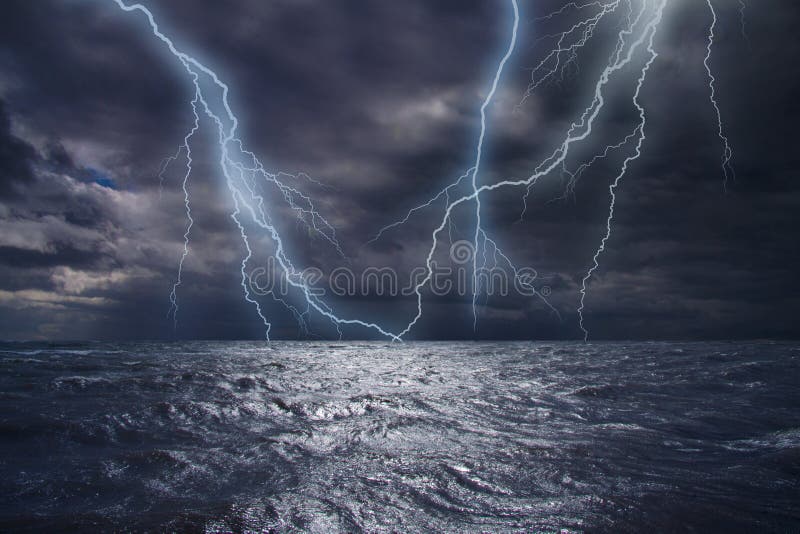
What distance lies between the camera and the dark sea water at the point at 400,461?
3311 millimetres

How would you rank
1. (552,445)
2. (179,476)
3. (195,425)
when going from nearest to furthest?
(179,476)
(552,445)
(195,425)

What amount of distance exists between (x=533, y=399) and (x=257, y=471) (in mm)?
6078

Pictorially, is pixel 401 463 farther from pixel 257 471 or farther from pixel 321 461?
pixel 257 471

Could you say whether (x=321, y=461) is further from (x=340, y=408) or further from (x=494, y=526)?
(x=340, y=408)

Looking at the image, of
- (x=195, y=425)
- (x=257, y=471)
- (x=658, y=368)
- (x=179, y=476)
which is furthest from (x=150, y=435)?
(x=658, y=368)

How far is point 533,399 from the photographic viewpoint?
8.95m

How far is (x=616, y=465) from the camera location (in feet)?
15.0

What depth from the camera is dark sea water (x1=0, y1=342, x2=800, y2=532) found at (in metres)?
3.31

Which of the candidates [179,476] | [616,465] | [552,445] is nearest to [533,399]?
[552,445]

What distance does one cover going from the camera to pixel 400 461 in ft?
15.7

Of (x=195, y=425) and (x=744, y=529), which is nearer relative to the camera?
(x=744, y=529)

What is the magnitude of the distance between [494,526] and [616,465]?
2.09 metres

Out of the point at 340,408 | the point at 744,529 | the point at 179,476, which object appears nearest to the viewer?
the point at 744,529

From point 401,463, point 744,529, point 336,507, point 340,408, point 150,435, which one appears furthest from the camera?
point 340,408
